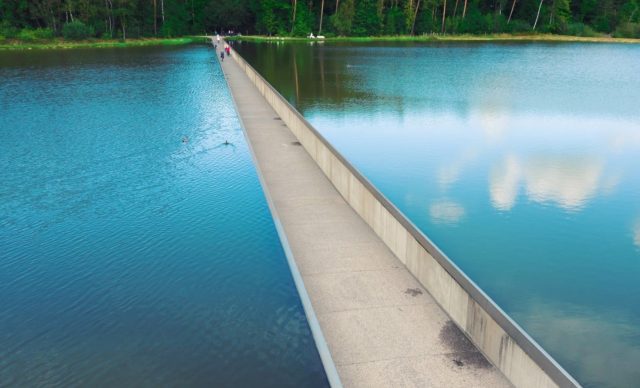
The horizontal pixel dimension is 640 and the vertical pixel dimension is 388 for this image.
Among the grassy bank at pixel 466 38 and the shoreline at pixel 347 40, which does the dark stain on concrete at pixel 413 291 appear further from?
the grassy bank at pixel 466 38

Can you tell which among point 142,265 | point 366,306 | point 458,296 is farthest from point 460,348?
point 142,265

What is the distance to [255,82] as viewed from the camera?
42.8 m

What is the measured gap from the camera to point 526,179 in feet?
70.5

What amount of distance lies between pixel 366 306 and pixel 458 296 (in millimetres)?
2082

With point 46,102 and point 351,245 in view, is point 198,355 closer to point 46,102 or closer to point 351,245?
point 351,245

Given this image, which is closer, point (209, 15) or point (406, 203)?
point (406, 203)

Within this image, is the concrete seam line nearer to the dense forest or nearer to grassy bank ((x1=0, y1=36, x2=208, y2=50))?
grassy bank ((x1=0, y1=36, x2=208, y2=50))

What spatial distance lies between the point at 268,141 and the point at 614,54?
63381mm

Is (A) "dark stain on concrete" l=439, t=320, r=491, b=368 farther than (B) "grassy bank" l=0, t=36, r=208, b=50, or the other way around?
(B) "grassy bank" l=0, t=36, r=208, b=50

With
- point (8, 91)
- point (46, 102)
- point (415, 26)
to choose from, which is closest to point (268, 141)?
point (46, 102)

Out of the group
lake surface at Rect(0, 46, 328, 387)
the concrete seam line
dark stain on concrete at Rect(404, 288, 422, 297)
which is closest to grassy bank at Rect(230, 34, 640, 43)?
lake surface at Rect(0, 46, 328, 387)

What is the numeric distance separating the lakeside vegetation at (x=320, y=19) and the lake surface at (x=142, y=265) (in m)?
77.3

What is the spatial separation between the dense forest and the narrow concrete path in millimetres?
93156

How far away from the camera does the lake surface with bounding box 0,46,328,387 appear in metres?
10.3
